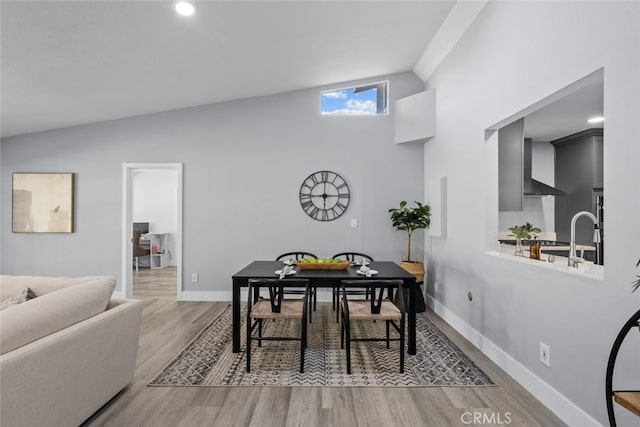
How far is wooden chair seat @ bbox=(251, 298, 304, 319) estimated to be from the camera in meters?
2.74

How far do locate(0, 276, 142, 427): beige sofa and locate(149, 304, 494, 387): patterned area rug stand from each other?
0.50 m

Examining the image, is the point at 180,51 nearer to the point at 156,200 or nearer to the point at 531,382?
the point at 531,382

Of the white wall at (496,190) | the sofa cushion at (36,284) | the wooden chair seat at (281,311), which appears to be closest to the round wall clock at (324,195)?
the white wall at (496,190)

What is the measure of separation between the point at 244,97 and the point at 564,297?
4305 millimetres

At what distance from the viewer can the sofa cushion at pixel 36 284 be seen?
2.20m

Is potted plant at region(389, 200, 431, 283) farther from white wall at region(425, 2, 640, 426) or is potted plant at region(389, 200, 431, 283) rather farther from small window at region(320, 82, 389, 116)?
small window at region(320, 82, 389, 116)

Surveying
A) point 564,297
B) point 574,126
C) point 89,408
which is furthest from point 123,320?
point 574,126

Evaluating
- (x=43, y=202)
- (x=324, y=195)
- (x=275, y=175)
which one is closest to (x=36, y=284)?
(x=275, y=175)

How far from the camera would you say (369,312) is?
2.77 meters

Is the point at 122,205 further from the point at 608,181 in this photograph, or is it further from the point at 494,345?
the point at 608,181

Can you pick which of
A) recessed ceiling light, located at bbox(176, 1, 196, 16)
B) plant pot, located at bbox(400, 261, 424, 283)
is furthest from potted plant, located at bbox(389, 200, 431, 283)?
recessed ceiling light, located at bbox(176, 1, 196, 16)

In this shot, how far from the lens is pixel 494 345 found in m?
2.82

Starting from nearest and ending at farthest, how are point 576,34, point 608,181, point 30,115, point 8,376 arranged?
1. point 8,376
2. point 608,181
3. point 576,34
4. point 30,115

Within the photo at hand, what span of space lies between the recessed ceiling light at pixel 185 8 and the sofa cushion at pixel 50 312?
83.4 inches
